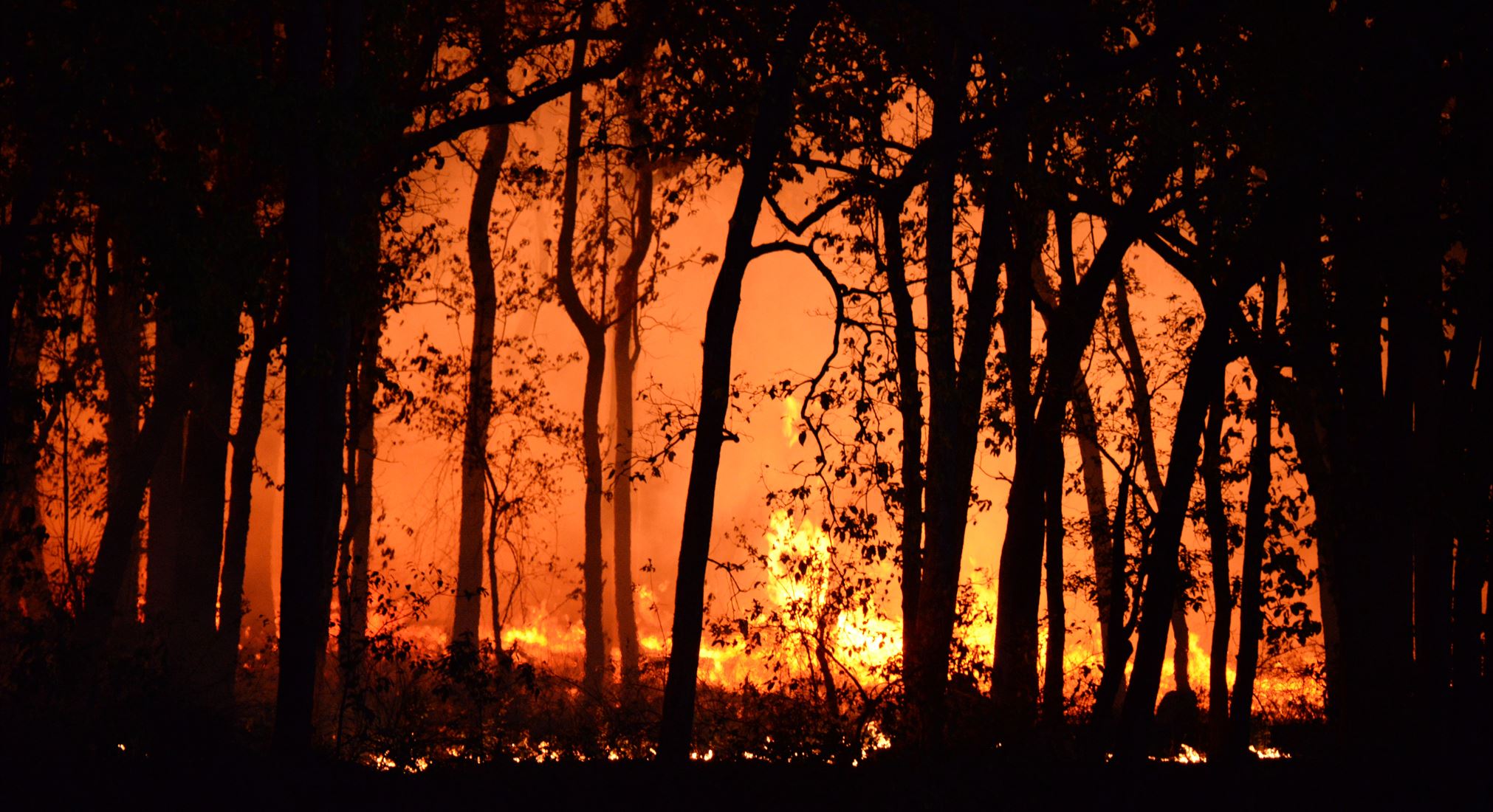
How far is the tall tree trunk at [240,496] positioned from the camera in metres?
11.9

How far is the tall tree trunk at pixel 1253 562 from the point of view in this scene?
33.6ft

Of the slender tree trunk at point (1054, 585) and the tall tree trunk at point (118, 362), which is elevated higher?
the tall tree trunk at point (118, 362)

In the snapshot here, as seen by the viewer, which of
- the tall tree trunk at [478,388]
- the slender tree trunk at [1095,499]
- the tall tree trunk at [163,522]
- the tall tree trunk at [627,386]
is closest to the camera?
the tall tree trunk at [163,522]

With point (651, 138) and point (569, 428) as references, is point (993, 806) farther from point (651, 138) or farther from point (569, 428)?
point (569, 428)

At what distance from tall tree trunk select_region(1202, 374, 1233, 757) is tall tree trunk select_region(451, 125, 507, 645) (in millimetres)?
11947

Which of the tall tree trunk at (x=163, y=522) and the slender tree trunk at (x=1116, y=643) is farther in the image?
the tall tree trunk at (x=163, y=522)

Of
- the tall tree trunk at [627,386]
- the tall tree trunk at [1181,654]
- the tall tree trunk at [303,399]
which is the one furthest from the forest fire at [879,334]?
the tall tree trunk at [627,386]

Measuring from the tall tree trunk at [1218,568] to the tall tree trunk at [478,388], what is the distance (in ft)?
39.2

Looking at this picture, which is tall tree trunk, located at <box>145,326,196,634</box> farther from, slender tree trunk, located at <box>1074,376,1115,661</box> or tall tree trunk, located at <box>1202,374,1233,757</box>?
tall tree trunk, located at <box>1202,374,1233,757</box>

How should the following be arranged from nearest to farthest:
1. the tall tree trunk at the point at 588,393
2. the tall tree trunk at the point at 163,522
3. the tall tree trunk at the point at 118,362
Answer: the tall tree trunk at the point at 118,362, the tall tree trunk at the point at 163,522, the tall tree trunk at the point at 588,393

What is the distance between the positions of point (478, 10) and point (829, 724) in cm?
918

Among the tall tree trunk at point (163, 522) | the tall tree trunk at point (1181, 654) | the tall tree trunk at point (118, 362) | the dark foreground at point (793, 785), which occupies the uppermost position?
the tall tree trunk at point (118, 362)

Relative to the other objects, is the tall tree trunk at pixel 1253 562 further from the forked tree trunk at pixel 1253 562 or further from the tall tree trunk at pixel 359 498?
the tall tree trunk at pixel 359 498

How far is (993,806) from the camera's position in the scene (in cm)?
843
